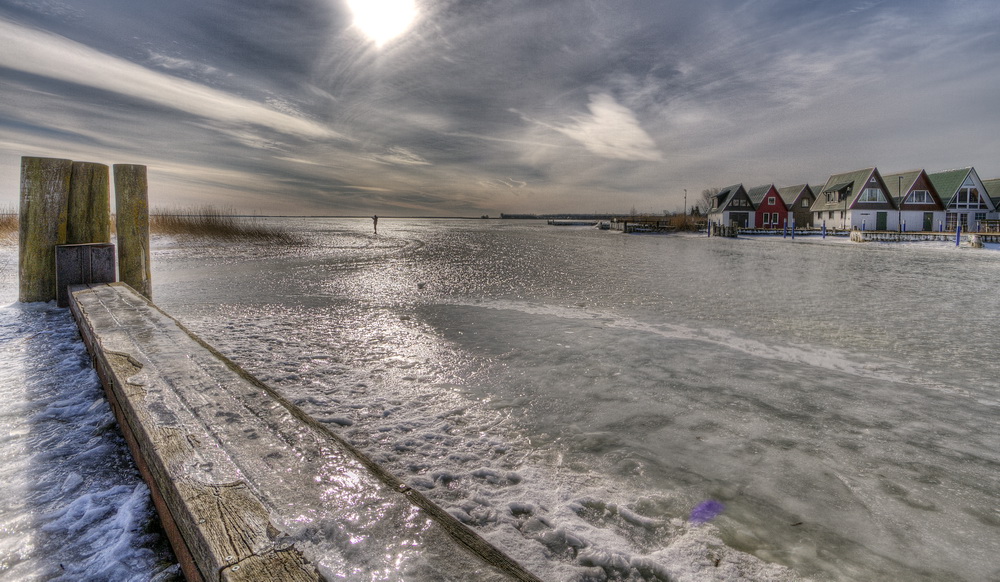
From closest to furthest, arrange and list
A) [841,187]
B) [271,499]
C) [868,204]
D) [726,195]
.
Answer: [271,499] → [868,204] → [841,187] → [726,195]

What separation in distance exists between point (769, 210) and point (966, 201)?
1676 cm

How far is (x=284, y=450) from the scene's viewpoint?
172 cm

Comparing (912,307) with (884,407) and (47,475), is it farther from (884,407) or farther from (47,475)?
(47,475)

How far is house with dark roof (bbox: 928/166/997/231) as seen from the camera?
43.4 meters

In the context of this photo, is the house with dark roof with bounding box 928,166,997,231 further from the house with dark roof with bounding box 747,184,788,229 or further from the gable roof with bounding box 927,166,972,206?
the house with dark roof with bounding box 747,184,788,229

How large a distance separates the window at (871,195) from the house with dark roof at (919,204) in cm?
193

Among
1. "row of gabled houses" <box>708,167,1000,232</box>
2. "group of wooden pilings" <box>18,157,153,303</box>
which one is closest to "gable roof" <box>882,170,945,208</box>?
"row of gabled houses" <box>708,167,1000,232</box>

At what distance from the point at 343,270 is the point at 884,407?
42.6ft

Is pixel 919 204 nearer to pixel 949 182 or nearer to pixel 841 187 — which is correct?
pixel 949 182

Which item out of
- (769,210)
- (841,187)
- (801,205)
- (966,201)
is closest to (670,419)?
(841,187)

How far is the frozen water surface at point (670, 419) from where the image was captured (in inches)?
89.2

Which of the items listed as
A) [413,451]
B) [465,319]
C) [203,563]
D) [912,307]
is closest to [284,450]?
[203,563]

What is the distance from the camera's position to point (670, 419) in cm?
364

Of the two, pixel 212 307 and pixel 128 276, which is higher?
pixel 128 276
